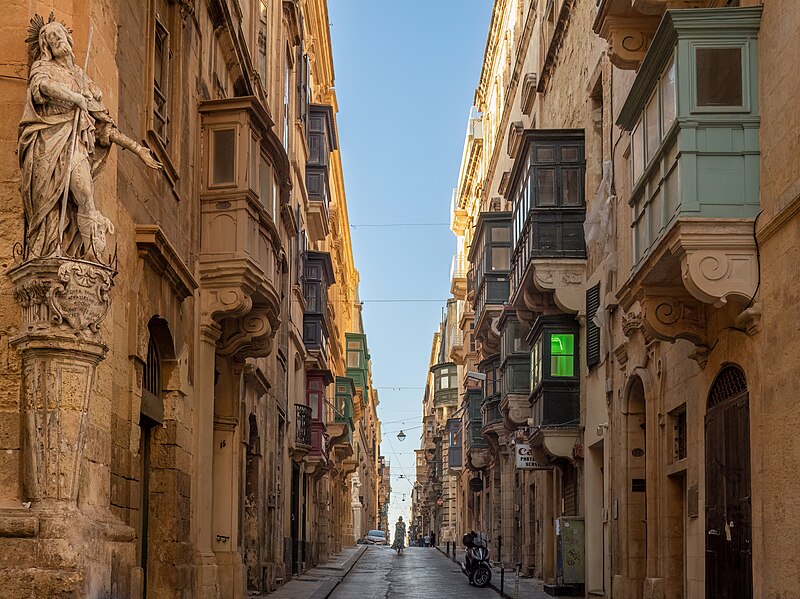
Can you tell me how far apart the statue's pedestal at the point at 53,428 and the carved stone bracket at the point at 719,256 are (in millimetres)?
6163

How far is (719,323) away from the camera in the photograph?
47.3 feet

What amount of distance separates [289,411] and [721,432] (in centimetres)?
2167

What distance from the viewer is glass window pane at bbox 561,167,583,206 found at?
2630 centimetres

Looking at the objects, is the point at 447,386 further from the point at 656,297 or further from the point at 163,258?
the point at 163,258

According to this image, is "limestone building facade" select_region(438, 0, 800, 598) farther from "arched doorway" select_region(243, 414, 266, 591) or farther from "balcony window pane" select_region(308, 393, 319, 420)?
"balcony window pane" select_region(308, 393, 319, 420)

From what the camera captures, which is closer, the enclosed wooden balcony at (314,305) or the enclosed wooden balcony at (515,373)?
the enclosed wooden balcony at (515,373)

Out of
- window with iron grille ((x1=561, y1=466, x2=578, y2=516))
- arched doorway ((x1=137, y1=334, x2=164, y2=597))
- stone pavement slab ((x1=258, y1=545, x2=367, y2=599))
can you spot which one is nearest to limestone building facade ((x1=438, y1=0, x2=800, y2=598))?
window with iron grille ((x1=561, y1=466, x2=578, y2=516))

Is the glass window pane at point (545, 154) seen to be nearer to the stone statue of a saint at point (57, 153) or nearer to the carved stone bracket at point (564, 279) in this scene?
the carved stone bracket at point (564, 279)

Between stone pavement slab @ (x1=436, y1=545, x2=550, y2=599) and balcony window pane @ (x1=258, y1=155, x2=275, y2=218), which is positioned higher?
balcony window pane @ (x1=258, y1=155, x2=275, y2=218)

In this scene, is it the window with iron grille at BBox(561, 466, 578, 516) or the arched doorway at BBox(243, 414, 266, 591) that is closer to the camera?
the arched doorway at BBox(243, 414, 266, 591)

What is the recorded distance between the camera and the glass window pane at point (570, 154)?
26.5 m

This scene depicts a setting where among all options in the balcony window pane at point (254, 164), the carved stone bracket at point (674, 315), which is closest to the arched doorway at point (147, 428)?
the balcony window pane at point (254, 164)

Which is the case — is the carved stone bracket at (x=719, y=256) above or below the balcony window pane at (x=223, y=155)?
below

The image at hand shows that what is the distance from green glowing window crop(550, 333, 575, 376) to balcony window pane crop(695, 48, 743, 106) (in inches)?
549
